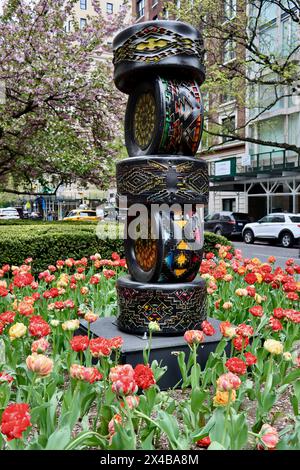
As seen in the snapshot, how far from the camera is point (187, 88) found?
416cm

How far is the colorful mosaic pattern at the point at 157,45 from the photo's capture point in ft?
13.3

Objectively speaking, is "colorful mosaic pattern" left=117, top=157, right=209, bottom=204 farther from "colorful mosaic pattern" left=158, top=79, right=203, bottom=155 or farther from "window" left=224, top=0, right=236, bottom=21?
"window" left=224, top=0, right=236, bottom=21

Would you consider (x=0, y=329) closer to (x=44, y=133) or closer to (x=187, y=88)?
(x=187, y=88)

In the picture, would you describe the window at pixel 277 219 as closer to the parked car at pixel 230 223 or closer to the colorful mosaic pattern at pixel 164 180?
the parked car at pixel 230 223

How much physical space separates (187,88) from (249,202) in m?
27.6

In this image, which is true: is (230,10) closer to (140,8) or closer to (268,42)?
(268,42)

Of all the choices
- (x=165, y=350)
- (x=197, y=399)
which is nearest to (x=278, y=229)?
(x=165, y=350)

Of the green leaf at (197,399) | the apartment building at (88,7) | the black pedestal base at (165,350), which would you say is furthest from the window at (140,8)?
the green leaf at (197,399)

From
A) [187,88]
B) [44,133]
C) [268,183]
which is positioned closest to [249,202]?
[268,183]

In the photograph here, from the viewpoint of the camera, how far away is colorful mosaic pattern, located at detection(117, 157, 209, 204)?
4.01 m

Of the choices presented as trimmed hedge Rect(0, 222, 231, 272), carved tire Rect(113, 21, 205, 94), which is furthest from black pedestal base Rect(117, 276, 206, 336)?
trimmed hedge Rect(0, 222, 231, 272)

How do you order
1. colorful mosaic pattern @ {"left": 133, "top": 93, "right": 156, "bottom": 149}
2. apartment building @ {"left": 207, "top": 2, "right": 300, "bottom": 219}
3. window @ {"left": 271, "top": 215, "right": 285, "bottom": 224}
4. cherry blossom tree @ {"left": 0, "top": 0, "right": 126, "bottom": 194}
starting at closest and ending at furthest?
colorful mosaic pattern @ {"left": 133, "top": 93, "right": 156, "bottom": 149}, cherry blossom tree @ {"left": 0, "top": 0, "right": 126, "bottom": 194}, window @ {"left": 271, "top": 215, "right": 285, "bottom": 224}, apartment building @ {"left": 207, "top": 2, "right": 300, "bottom": 219}

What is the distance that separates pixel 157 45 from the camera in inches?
160

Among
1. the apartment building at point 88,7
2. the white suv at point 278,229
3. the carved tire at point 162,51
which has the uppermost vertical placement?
the apartment building at point 88,7
